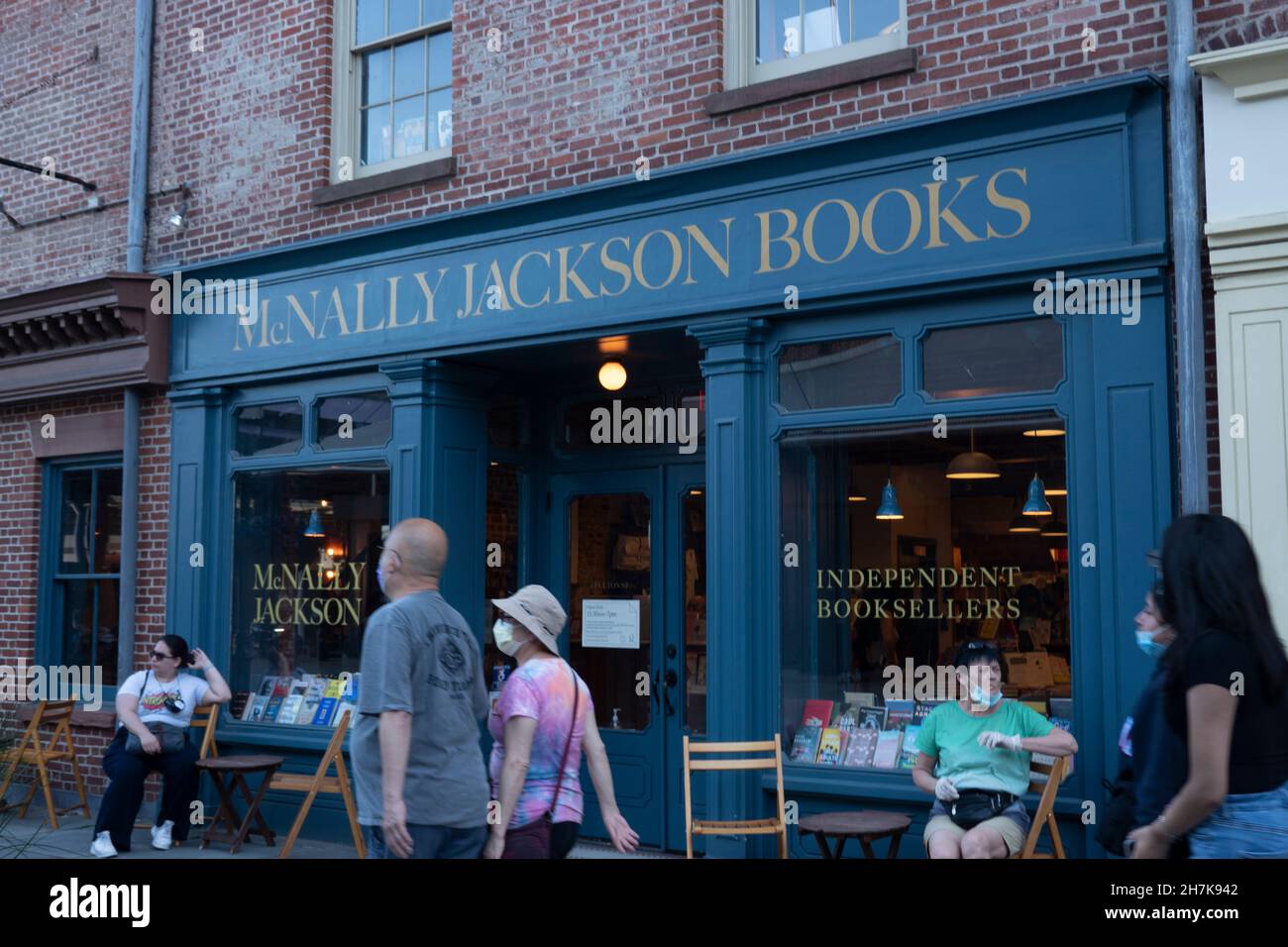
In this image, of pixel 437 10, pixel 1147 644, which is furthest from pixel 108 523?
pixel 1147 644

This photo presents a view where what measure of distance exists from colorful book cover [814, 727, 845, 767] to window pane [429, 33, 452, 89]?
5201mm

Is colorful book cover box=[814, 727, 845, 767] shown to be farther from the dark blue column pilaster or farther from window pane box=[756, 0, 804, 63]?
window pane box=[756, 0, 804, 63]

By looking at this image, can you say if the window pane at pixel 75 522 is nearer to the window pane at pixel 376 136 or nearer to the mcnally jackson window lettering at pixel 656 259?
the mcnally jackson window lettering at pixel 656 259

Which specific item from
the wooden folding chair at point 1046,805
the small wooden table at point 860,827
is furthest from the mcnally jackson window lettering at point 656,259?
the small wooden table at point 860,827

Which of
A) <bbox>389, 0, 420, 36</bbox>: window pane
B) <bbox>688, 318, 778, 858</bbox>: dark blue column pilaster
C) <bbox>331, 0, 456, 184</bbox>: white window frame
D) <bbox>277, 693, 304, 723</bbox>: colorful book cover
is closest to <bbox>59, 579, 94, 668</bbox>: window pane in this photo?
<bbox>277, 693, 304, 723</bbox>: colorful book cover

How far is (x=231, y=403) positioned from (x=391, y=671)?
6.11 m

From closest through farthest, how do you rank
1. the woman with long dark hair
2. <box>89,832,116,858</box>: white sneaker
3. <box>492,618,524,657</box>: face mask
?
the woman with long dark hair, <box>492,618,524,657</box>: face mask, <box>89,832,116,858</box>: white sneaker

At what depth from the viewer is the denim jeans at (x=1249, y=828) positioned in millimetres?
3209

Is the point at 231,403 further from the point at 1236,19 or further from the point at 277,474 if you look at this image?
the point at 1236,19

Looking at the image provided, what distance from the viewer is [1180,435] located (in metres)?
6.20

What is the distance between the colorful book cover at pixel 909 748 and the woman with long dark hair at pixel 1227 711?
12.8 ft

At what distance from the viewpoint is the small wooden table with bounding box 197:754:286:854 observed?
344 inches

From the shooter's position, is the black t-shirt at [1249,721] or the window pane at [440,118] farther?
the window pane at [440,118]
